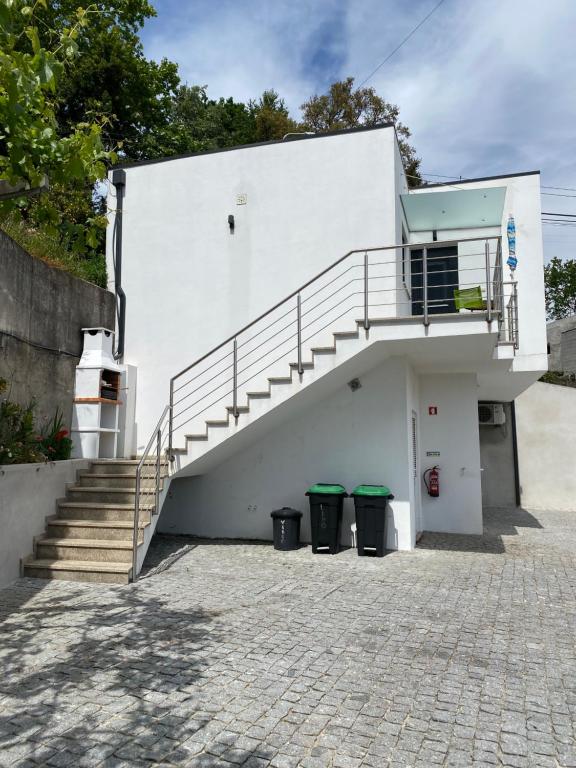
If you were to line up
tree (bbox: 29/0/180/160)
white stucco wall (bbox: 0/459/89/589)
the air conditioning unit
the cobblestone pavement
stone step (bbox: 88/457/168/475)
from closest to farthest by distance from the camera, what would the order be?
the cobblestone pavement
white stucco wall (bbox: 0/459/89/589)
stone step (bbox: 88/457/168/475)
the air conditioning unit
tree (bbox: 29/0/180/160)

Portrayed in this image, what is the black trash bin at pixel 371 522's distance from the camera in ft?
26.8

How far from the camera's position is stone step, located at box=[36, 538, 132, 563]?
6.86 m

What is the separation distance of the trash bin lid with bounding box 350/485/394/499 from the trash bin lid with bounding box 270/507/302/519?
90cm

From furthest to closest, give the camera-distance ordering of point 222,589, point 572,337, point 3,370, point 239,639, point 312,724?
point 572,337, point 3,370, point 222,589, point 239,639, point 312,724

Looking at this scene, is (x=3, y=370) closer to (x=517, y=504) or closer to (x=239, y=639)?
(x=239, y=639)

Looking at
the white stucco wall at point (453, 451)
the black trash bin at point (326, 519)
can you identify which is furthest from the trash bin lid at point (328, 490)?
the white stucco wall at point (453, 451)

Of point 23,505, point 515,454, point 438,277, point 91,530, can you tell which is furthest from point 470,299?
point 515,454

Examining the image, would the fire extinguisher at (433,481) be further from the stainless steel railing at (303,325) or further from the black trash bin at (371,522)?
the stainless steel railing at (303,325)

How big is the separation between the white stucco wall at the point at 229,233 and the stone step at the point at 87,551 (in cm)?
319

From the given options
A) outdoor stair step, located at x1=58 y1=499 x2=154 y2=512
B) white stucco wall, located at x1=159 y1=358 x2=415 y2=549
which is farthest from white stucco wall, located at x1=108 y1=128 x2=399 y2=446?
outdoor stair step, located at x1=58 y1=499 x2=154 y2=512

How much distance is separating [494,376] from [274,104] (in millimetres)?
21358

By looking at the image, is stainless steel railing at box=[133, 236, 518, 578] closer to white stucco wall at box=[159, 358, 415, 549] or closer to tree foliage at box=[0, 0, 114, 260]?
white stucco wall at box=[159, 358, 415, 549]

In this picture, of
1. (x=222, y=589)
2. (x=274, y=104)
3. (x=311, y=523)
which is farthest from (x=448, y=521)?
(x=274, y=104)

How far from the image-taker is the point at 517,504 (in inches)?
599
